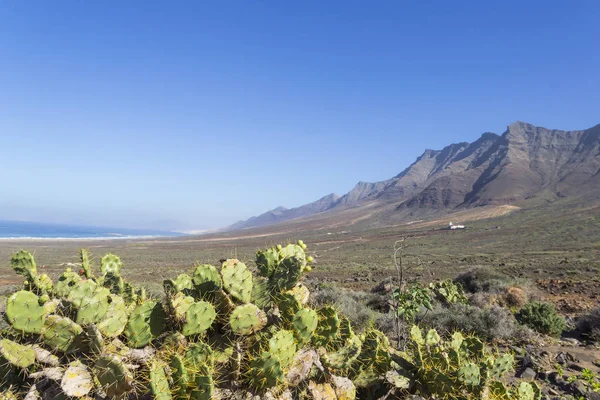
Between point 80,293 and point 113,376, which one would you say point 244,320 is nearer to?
point 113,376

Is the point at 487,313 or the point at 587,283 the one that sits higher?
the point at 487,313

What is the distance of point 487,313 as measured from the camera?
8711mm

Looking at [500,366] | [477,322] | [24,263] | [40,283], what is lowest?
[477,322]

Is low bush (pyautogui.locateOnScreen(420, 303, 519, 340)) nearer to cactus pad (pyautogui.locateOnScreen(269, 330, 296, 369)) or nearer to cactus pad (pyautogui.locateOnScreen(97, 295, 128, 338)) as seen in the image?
cactus pad (pyautogui.locateOnScreen(269, 330, 296, 369))

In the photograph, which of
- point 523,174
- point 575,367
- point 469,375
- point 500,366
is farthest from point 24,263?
point 523,174

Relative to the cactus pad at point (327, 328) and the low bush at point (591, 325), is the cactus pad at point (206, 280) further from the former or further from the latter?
the low bush at point (591, 325)

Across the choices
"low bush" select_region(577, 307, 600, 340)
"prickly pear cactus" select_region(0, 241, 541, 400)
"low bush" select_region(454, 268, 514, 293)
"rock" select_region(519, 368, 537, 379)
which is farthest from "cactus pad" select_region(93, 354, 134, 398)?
"low bush" select_region(454, 268, 514, 293)

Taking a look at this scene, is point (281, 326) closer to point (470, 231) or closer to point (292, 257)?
point (292, 257)

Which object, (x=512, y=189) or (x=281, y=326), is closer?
(x=281, y=326)

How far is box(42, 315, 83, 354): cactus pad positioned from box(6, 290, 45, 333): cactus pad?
55mm

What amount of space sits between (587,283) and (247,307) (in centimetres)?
1916

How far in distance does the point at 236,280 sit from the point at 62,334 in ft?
4.27

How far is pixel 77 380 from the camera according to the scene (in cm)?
245

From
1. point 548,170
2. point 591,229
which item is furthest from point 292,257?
point 548,170
